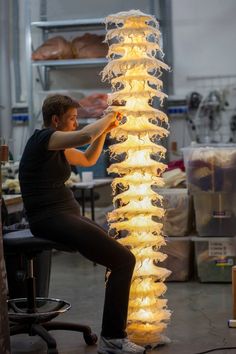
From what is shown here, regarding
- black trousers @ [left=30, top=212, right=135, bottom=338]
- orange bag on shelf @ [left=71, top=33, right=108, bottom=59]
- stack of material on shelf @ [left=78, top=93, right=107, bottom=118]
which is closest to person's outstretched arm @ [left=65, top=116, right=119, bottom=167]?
black trousers @ [left=30, top=212, right=135, bottom=338]

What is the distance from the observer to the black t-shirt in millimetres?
3238

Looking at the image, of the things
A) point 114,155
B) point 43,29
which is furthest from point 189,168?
point 43,29

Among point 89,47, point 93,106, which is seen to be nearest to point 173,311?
point 93,106

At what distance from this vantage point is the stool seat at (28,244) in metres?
3.25

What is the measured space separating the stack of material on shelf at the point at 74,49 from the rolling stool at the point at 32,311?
378 cm

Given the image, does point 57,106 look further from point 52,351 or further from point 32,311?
point 52,351

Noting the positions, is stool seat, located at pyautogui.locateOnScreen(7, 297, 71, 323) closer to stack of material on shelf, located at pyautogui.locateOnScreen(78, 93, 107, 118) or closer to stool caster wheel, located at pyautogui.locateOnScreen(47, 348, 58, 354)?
stool caster wheel, located at pyautogui.locateOnScreen(47, 348, 58, 354)

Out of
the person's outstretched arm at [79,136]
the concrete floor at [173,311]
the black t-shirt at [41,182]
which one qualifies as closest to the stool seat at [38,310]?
the concrete floor at [173,311]

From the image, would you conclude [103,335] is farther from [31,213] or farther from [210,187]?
[210,187]

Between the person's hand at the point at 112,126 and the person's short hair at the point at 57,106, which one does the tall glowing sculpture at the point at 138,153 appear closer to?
the person's hand at the point at 112,126

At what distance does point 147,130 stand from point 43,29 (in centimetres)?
471

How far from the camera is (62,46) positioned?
700cm

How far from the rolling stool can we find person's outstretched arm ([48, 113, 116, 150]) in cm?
51

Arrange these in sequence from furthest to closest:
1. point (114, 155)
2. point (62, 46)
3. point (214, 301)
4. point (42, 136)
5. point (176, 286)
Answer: point (62, 46)
point (176, 286)
point (214, 301)
point (114, 155)
point (42, 136)
